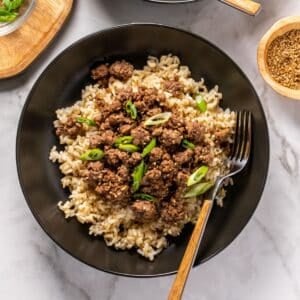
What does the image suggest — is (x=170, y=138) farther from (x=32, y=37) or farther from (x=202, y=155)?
(x=32, y=37)

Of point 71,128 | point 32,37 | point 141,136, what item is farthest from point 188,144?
point 32,37

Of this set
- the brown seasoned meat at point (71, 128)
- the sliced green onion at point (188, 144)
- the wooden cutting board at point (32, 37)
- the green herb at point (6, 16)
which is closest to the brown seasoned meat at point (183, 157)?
A: the sliced green onion at point (188, 144)

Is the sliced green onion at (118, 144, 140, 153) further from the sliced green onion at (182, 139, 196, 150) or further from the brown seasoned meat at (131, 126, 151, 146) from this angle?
the sliced green onion at (182, 139, 196, 150)

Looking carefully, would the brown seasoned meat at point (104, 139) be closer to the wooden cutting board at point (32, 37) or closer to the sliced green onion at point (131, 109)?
the sliced green onion at point (131, 109)

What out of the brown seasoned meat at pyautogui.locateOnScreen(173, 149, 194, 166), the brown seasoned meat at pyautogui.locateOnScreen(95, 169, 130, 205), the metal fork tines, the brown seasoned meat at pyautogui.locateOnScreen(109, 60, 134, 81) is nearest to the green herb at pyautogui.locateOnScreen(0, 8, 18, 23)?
the brown seasoned meat at pyautogui.locateOnScreen(109, 60, 134, 81)

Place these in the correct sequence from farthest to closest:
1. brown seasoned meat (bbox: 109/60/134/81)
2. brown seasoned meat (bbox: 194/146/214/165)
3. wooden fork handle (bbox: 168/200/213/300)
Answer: brown seasoned meat (bbox: 109/60/134/81) → brown seasoned meat (bbox: 194/146/214/165) → wooden fork handle (bbox: 168/200/213/300)

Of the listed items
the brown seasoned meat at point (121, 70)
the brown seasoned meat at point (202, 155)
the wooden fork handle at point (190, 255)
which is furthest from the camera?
the brown seasoned meat at point (121, 70)
